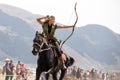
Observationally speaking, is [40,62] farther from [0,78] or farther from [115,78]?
[115,78]

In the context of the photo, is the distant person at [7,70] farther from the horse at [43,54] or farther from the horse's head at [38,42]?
the horse's head at [38,42]

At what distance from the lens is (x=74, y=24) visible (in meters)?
20.4

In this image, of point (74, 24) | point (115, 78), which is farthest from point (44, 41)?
point (115, 78)

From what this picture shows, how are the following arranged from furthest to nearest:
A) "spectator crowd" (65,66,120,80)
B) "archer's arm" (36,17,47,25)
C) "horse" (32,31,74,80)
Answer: "spectator crowd" (65,66,120,80), "archer's arm" (36,17,47,25), "horse" (32,31,74,80)

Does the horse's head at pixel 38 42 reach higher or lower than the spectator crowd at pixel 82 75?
higher

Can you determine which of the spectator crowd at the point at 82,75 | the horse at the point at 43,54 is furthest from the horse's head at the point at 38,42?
the spectator crowd at the point at 82,75

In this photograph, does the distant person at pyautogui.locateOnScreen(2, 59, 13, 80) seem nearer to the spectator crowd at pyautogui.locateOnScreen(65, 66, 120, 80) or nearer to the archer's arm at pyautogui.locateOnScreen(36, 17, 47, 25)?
the spectator crowd at pyautogui.locateOnScreen(65, 66, 120, 80)

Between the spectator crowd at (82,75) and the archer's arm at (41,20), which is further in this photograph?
the spectator crowd at (82,75)

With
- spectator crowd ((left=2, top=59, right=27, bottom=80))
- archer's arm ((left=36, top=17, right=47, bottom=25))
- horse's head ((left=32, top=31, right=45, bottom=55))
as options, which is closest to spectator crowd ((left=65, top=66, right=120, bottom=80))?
spectator crowd ((left=2, top=59, right=27, bottom=80))

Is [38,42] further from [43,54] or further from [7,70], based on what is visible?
[7,70]

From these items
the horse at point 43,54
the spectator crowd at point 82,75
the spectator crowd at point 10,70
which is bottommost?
the spectator crowd at point 82,75

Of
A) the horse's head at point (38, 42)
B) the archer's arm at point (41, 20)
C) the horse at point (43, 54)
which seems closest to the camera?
the horse's head at point (38, 42)

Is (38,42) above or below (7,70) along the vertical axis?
above

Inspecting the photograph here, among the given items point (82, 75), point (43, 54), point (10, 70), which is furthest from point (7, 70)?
point (43, 54)
